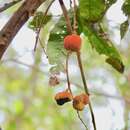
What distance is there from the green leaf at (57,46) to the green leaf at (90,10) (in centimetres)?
5

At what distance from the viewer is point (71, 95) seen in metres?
0.85

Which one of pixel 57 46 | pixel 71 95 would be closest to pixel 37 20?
pixel 57 46

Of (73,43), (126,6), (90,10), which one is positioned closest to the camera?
(73,43)

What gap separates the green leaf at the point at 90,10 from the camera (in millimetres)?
987

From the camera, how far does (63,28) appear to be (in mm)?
1038

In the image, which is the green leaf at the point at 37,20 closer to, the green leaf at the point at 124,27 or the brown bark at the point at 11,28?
the green leaf at the point at 124,27

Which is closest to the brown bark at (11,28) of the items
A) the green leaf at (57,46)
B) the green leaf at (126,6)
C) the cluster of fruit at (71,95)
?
the cluster of fruit at (71,95)

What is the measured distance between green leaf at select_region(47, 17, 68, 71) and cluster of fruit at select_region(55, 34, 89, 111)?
0.13 meters

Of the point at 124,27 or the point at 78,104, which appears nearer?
the point at 78,104

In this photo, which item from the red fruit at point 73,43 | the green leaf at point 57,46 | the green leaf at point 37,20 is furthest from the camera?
the green leaf at point 37,20

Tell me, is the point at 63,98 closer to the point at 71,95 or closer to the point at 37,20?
the point at 71,95

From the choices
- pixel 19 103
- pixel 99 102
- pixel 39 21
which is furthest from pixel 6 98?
pixel 39 21

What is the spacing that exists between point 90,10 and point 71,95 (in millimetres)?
208

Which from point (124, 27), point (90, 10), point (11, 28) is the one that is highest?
point (11, 28)
